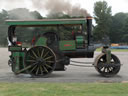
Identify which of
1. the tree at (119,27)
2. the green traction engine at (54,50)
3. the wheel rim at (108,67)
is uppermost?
the tree at (119,27)

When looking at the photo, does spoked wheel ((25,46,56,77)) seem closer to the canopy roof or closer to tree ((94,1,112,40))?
the canopy roof

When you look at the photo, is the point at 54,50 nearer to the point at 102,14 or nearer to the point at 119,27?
the point at 102,14

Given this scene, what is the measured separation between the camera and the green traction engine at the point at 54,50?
896cm

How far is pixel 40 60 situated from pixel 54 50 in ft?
2.73

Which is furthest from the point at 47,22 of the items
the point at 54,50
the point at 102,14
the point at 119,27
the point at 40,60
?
the point at 119,27

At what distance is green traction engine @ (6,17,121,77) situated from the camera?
29.4 ft

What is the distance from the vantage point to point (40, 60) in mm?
8945

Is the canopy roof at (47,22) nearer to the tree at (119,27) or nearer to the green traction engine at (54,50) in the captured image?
the green traction engine at (54,50)

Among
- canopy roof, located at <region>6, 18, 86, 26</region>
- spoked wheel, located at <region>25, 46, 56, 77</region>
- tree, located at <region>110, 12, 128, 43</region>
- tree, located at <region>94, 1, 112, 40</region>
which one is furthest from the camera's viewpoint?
tree, located at <region>110, 12, 128, 43</region>

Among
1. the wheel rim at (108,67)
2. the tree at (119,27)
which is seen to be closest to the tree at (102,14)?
the tree at (119,27)

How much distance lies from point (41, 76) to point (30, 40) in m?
2.06

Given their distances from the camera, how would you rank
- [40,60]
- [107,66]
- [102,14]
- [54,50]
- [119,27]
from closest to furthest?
[40,60], [107,66], [54,50], [102,14], [119,27]

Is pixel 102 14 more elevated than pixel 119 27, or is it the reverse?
pixel 102 14

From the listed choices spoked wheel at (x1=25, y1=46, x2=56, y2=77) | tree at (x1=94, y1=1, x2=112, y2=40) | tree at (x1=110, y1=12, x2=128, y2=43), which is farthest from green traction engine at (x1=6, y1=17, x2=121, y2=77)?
tree at (x1=110, y1=12, x2=128, y2=43)
